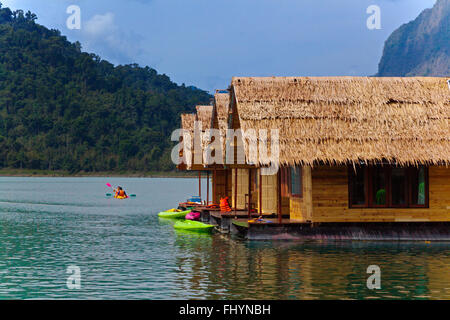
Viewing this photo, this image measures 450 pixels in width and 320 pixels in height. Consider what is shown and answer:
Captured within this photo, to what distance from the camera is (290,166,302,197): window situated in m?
28.1

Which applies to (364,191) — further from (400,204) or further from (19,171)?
(19,171)

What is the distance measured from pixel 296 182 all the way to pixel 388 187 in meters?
3.94

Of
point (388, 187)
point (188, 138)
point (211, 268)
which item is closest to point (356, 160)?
point (388, 187)

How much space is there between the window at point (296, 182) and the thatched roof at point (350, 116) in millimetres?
2472

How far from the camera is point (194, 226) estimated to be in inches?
1308

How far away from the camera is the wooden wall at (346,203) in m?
26.3

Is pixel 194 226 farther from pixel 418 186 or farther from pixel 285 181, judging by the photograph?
pixel 418 186

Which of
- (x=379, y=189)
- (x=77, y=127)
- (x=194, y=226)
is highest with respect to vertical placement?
(x=77, y=127)

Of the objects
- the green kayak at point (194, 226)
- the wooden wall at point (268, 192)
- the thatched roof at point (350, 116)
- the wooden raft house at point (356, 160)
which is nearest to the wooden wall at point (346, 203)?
the wooden raft house at point (356, 160)

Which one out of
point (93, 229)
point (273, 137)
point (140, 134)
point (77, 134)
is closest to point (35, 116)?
point (77, 134)

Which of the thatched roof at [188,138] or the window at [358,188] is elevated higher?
the thatched roof at [188,138]

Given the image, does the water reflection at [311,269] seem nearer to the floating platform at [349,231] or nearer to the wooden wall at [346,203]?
the floating platform at [349,231]
